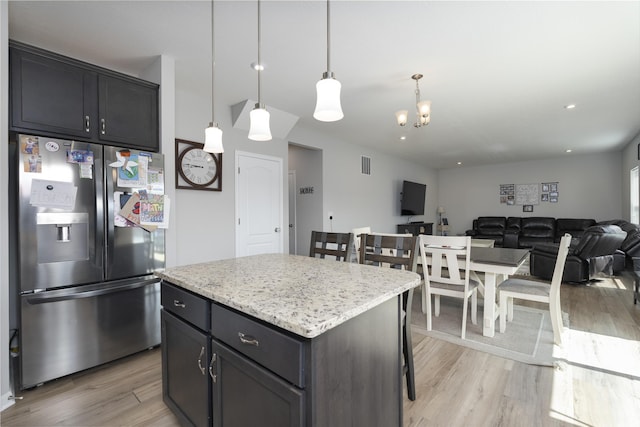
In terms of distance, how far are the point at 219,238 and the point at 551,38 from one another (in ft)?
12.2

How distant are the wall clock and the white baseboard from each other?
1.96 meters

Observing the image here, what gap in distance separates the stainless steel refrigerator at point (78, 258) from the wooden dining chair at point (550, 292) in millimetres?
3187

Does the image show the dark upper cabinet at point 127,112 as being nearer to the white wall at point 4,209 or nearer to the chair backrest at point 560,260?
the white wall at point 4,209

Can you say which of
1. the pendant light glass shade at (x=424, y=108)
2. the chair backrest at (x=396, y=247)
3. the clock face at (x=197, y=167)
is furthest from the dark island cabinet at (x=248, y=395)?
the pendant light glass shade at (x=424, y=108)

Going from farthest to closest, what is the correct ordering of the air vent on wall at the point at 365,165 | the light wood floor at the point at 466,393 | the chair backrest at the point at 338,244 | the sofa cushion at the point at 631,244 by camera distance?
the air vent on wall at the point at 365,165 → the sofa cushion at the point at 631,244 → the chair backrest at the point at 338,244 → the light wood floor at the point at 466,393

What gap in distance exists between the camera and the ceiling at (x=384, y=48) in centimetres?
196

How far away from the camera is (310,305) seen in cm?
100

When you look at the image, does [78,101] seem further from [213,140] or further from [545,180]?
Answer: [545,180]

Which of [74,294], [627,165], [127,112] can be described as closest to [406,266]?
[74,294]

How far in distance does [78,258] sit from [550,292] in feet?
12.5

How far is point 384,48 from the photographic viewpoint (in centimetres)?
241

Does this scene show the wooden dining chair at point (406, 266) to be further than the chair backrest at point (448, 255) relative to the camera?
No

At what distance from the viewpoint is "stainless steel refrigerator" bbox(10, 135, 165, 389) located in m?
1.90

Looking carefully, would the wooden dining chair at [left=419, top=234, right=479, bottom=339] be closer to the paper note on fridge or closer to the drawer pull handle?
the drawer pull handle
